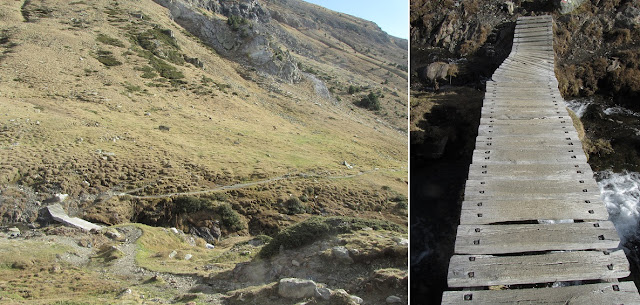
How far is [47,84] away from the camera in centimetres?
2739

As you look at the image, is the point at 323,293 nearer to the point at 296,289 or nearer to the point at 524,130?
the point at 296,289

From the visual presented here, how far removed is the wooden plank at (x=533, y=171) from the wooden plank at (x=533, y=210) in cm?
67

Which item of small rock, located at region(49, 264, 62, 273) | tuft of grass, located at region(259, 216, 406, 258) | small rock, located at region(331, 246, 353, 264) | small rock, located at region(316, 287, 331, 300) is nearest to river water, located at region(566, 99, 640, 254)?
tuft of grass, located at region(259, 216, 406, 258)

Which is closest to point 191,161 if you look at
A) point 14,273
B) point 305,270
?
point 14,273

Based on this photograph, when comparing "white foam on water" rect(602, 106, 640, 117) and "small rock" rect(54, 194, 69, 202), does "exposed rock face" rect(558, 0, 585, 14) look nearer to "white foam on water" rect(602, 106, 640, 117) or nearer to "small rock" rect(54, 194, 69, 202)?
"white foam on water" rect(602, 106, 640, 117)

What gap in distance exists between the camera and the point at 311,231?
28.9ft

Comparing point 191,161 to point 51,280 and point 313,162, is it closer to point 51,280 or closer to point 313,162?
point 313,162

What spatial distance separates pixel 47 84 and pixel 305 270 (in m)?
27.7

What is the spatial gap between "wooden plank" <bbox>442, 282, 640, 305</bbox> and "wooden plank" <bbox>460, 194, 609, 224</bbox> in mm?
1441

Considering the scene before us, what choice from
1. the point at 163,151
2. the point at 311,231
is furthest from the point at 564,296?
the point at 163,151

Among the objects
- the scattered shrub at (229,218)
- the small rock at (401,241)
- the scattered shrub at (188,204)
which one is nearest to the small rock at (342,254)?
the small rock at (401,241)

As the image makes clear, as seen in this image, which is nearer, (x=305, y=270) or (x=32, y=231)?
(x=305, y=270)

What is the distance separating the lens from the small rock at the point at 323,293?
626cm

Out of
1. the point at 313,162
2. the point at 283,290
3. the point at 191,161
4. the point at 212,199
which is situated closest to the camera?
the point at 283,290
